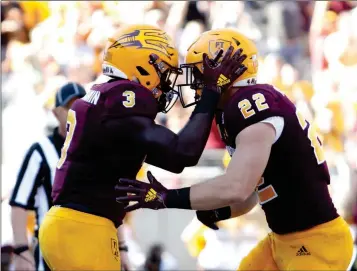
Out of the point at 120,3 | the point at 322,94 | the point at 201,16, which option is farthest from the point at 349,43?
the point at 120,3

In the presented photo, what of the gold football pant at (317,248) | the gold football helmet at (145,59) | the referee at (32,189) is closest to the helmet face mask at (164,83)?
the gold football helmet at (145,59)

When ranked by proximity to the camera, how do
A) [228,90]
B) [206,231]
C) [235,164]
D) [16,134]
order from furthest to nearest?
[16,134]
[206,231]
[228,90]
[235,164]

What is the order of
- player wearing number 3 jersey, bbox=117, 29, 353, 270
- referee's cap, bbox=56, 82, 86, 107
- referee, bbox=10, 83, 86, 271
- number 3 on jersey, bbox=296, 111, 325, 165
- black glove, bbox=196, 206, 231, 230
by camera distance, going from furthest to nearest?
referee's cap, bbox=56, 82, 86, 107
referee, bbox=10, 83, 86, 271
black glove, bbox=196, 206, 231, 230
number 3 on jersey, bbox=296, 111, 325, 165
player wearing number 3 jersey, bbox=117, 29, 353, 270

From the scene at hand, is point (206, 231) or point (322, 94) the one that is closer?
point (206, 231)

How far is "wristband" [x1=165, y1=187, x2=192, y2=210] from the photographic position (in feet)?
13.5

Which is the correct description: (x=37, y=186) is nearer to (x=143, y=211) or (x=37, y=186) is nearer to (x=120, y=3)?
(x=143, y=211)

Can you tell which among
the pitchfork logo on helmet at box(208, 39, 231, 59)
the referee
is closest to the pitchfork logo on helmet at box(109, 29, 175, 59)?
the pitchfork logo on helmet at box(208, 39, 231, 59)

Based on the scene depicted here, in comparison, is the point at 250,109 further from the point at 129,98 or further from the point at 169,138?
the point at 129,98

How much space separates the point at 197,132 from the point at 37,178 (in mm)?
1667

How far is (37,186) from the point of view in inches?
217

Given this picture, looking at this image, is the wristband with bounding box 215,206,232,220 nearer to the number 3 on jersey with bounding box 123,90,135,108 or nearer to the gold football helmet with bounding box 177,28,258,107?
the gold football helmet with bounding box 177,28,258,107

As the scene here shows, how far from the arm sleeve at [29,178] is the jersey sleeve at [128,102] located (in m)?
1.43

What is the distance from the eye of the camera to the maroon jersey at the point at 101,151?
13.6ft

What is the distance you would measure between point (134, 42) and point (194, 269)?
12.9ft
